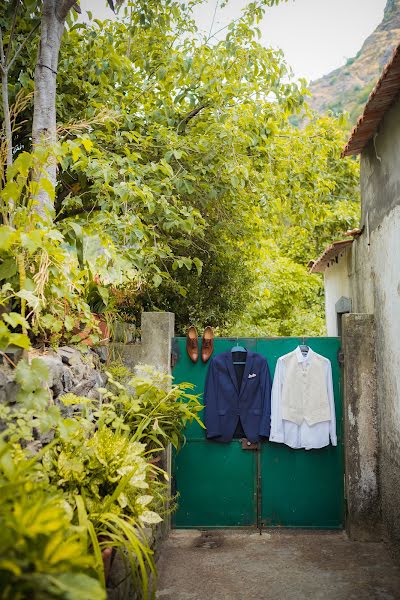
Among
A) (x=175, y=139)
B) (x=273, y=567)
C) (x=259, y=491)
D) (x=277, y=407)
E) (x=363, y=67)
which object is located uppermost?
(x=363, y=67)

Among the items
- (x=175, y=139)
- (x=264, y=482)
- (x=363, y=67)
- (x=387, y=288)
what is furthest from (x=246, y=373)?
(x=363, y=67)

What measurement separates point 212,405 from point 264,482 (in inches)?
36.7

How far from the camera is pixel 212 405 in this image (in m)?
5.00

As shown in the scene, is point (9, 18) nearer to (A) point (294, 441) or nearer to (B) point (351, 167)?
(A) point (294, 441)

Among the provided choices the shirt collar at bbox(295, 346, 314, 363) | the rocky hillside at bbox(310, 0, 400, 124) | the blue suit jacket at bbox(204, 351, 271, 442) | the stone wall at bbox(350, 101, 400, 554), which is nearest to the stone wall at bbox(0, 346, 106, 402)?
the blue suit jacket at bbox(204, 351, 271, 442)

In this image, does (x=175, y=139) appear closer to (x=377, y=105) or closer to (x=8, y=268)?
(x=377, y=105)

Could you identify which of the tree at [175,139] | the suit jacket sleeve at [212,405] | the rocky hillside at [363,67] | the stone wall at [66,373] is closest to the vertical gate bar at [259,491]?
the suit jacket sleeve at [212,405]

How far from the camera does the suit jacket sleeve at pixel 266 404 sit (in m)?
4.93

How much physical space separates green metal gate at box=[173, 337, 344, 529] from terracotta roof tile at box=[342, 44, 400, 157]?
212 centimetres

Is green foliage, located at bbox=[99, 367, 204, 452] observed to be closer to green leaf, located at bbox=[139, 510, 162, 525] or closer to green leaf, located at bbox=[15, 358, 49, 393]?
green leaf, located at bbox=[139, 510, 162, 525]

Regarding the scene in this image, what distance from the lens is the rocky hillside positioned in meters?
55.7

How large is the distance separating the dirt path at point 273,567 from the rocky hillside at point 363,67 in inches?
2025

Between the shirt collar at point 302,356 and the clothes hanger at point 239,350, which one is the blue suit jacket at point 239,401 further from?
the shirt collar at point 302,356

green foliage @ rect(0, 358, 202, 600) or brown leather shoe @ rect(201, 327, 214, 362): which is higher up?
brown leather shoe @ rect(201, 327, 214, 362)
